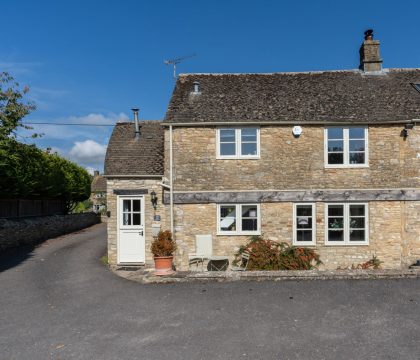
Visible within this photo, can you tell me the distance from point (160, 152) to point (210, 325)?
30.1 ft

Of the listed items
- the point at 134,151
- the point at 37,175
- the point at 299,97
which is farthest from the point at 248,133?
the point at 37,175

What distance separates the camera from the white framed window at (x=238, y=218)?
1381 centimetres

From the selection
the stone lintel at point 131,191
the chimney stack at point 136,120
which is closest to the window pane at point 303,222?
the stone lintel at point 131,191

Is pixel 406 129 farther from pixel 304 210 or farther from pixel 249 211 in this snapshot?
pixel 249 211

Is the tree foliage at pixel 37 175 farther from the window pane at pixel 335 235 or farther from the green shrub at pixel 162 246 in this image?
the window pane at pixel 335 235

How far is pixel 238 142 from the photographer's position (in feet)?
46.0

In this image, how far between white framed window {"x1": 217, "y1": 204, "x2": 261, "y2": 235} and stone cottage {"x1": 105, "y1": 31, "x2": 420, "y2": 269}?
0.04 meters

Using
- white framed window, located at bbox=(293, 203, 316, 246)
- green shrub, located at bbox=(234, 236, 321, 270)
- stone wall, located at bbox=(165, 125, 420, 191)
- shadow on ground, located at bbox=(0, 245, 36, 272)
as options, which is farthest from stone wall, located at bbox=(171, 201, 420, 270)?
shadow on ground, located at bbox=(0, 245, 36, 272)

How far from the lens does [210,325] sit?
294 inches

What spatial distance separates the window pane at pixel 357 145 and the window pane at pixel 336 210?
245 centimetres

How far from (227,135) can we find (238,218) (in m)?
3.48

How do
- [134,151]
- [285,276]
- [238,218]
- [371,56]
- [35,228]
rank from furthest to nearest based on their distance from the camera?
[35,228] → [371,56] → [134,151] → [238,218] → [285,276]

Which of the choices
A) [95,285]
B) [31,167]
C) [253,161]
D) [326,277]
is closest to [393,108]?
[253,161]

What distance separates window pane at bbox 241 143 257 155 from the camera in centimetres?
1407
